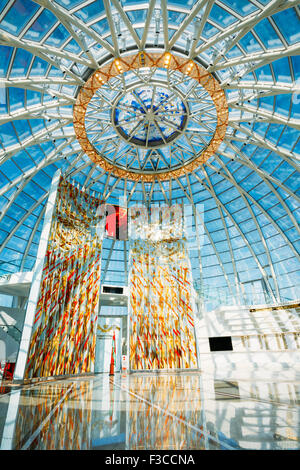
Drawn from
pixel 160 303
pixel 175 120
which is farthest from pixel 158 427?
pixel 175 120

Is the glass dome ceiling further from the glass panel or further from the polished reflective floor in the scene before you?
the polished reflective floor

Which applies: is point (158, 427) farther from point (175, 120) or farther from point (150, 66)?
point (175, 120)

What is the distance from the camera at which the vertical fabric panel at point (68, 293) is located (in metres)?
15.6

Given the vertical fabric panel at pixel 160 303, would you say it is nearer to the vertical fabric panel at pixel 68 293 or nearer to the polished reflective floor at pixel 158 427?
the vertical fabric panel at pixel 68 293

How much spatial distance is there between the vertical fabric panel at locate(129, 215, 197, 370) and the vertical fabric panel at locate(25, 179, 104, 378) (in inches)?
174

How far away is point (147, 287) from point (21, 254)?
1741cm

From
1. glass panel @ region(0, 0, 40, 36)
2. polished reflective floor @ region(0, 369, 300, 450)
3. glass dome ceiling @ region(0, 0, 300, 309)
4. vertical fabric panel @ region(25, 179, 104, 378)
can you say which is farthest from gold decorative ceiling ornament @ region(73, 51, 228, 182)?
polished reflective floor @ region(0, 369, 300, 450)

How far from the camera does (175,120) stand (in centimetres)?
2116

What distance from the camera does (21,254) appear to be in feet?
103

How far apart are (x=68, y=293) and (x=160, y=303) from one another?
8830mm

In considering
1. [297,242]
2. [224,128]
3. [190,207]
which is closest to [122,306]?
[190,207]

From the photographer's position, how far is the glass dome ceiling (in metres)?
12.8
